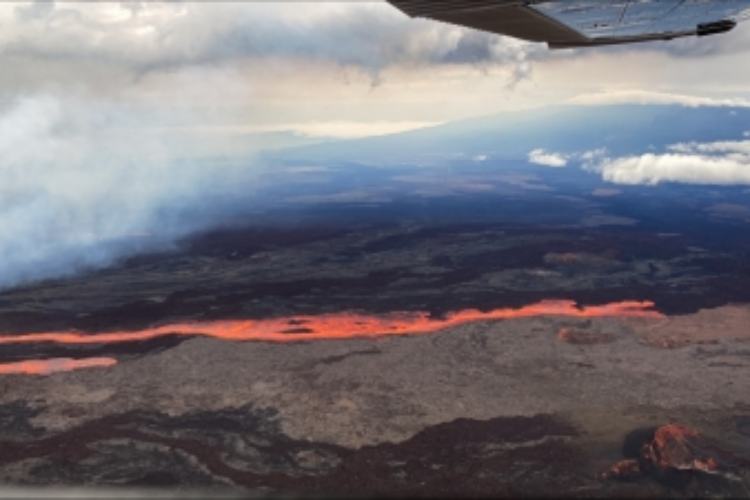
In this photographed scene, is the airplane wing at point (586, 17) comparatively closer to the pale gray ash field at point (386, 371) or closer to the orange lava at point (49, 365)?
the pale gray ash field at point (386, 371)

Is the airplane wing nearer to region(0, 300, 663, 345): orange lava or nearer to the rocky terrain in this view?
the rocky terrain

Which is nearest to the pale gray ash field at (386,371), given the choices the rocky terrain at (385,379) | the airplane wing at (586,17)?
the rocky terrain at (385,379)

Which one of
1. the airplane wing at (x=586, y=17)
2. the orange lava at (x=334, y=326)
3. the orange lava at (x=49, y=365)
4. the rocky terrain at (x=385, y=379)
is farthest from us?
the orange lava at (x=334, y=326)

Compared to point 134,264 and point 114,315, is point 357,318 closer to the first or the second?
point 114,315

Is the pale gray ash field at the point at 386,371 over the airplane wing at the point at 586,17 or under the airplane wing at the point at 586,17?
under

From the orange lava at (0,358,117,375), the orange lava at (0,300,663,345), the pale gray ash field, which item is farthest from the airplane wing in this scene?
the orange lava at (0,300,663,345)

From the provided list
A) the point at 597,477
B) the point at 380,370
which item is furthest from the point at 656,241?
the point at 597,477
